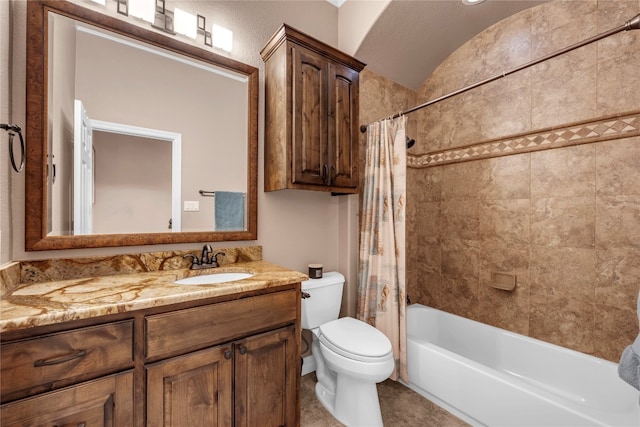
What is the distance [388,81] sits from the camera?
Answer: 2.39 metres

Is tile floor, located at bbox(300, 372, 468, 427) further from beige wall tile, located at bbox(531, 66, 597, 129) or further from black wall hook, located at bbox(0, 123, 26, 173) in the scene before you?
beige wall tile, located at bbox(531, 66, 597, 129)

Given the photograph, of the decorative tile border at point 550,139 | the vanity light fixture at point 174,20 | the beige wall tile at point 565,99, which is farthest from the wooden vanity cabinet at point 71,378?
the beige wall tile at point 565,99

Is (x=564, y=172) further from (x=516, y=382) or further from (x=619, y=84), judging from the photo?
(x=516, y=382)

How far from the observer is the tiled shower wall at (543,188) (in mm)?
1591

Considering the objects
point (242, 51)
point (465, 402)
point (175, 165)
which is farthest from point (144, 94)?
point (465, 402)

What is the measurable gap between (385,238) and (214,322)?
1226 millimetres

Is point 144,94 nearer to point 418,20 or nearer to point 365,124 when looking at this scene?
point 365,124

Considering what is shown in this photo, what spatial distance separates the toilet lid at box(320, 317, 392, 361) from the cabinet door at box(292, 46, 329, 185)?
0.90 meters

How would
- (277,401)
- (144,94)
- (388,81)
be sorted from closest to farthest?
(277,401)
(144,94)
(388,81)

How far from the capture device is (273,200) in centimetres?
186

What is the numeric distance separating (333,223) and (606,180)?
5.69 feet

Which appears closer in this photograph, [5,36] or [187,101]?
[5,36]

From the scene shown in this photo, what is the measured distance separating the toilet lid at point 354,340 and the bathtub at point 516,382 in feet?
1.30

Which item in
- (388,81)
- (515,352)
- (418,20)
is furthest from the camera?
(388,81)
